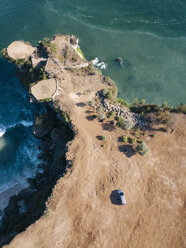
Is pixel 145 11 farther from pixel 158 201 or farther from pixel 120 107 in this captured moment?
pixel 158 201

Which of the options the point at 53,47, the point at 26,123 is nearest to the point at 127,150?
the point at 26,123

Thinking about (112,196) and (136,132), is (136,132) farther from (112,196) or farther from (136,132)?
(112,196)

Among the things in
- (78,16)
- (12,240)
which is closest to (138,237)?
(12,240)

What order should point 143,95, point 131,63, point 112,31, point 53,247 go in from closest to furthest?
point 53,247, point 143,95, point 131,63, point 112,31

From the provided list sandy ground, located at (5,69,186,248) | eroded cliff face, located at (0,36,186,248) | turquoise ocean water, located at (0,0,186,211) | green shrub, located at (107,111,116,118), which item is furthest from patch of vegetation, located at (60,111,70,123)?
turquoise ocean water, located at (0,0,186,211)

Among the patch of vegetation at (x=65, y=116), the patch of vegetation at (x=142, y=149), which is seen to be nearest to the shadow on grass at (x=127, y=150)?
the patch of vegetation at (x=142, y=149)

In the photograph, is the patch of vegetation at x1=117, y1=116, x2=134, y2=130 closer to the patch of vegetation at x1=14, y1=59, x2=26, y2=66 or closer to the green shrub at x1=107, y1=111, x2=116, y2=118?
the green shrub at x1=107, y1=111, x2=116, y2=118

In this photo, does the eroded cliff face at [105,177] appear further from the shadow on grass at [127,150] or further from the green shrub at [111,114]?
the green shrub at [111,114]

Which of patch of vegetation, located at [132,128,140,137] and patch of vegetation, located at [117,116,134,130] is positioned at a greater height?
patch of vegetation, located at [117,116,134,130]
